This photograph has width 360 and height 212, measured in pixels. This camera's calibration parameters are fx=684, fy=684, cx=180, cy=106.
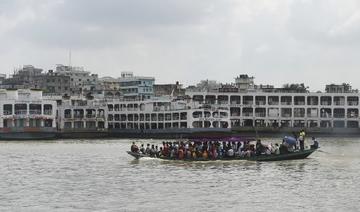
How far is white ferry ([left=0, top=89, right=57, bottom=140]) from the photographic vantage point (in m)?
95.1

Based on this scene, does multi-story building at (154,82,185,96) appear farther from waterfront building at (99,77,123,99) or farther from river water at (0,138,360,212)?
river water at (0,138,360,212)

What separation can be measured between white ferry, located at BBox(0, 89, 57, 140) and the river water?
44.0m

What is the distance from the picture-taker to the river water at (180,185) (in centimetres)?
2948

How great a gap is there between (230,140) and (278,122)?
63.8m

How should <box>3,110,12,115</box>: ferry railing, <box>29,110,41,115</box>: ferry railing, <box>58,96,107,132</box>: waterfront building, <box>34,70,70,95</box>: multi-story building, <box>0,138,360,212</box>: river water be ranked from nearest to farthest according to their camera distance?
<box>0,138,360,212</box>: river water → <box>29,110,41,115</box>: ferry railing → <box>3,110,12,115</box>: ferry railing → <box>58,96,107,132</box>: waterfront building → <box>34,70,70,95</box>: multi-story building

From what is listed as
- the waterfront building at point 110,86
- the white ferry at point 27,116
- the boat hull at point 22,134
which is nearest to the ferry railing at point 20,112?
the white ferry at point 27,116

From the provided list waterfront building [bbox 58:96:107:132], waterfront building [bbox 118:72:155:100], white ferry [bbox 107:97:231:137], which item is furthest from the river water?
waterfront building [bbox 118:72:155:100]

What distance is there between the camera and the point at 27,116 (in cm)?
9638

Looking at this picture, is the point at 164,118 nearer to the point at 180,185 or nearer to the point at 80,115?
the point at 80,115

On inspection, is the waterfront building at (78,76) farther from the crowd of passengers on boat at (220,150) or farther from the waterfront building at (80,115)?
the crowd of passengers on boat at (220,150)

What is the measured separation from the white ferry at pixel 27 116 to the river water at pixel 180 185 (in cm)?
4400

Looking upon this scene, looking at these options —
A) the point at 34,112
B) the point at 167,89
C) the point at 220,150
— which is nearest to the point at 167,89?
the point at 167,89

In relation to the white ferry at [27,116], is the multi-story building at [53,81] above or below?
above

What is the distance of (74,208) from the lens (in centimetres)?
2877
